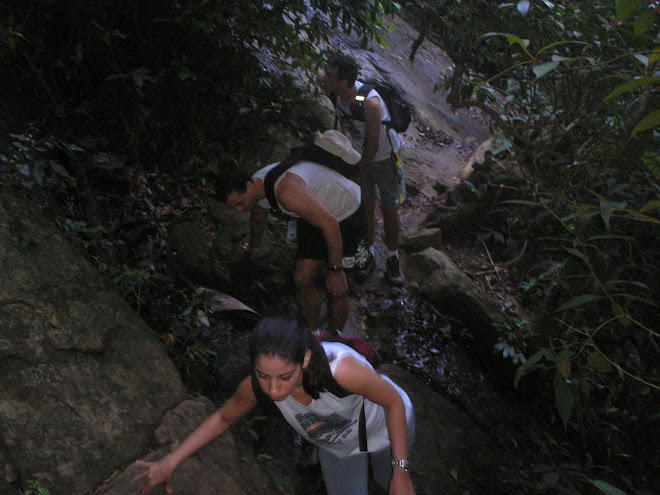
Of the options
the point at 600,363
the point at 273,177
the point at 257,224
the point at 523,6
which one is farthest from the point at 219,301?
the point at 523,6

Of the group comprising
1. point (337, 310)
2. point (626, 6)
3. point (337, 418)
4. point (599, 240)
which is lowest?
point (337, 310)

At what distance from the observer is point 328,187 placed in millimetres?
3291

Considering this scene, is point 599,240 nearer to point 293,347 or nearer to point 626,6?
point 626,6

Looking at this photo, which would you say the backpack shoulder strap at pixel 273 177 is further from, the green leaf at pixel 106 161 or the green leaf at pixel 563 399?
the green leaf at pixel 563 399

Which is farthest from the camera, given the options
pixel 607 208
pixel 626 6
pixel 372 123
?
pixel 372 123

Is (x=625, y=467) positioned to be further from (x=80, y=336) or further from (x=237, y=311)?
(x=80, y=336)

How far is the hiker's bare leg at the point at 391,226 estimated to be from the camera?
487cm

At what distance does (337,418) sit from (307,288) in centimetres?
155

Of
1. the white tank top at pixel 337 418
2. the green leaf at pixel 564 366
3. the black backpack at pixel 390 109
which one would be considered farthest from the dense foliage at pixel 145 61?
the green leaf at pixel 564 366

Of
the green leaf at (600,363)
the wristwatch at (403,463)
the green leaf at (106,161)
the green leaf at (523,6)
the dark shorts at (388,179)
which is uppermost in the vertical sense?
the green leaf at (523,6)

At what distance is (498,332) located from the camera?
15.9ft

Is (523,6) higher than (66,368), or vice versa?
(523,6)

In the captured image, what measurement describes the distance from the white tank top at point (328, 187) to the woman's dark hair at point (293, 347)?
1.41 metres

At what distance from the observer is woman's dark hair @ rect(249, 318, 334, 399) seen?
6.00 feet
